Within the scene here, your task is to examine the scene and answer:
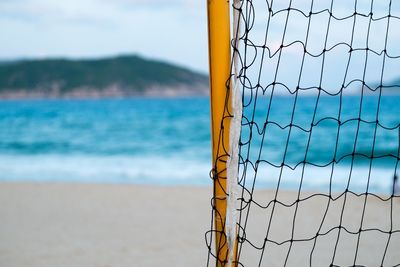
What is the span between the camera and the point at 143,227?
20.0 feet

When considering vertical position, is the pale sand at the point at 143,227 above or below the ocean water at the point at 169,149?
above

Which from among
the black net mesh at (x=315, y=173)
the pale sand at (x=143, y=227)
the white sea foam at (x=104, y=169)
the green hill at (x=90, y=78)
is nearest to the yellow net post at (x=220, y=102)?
the black net mesh at (x=315, y=173)

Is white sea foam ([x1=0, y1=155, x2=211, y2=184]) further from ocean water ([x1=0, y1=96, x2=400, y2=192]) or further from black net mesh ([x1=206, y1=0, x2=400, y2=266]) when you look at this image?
black net mesh ([x1=206, y1=0, x2=400, y2=266])

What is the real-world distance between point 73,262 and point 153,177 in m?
7.30

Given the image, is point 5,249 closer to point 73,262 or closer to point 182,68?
point 73,262

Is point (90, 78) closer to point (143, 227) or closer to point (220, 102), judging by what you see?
point (143, 227)

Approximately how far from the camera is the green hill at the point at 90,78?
53750 mm

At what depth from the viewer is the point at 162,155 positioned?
57.0ft

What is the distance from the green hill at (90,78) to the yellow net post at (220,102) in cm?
5103

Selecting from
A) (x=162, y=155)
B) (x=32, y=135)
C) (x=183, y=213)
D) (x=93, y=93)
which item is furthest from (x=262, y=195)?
(x=93, y=93)

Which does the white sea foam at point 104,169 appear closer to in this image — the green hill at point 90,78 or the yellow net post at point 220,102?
the yellow net post at point 220,102

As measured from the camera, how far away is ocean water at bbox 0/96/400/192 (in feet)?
37.9

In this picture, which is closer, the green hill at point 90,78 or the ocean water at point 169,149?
the ocean water at point 169,149

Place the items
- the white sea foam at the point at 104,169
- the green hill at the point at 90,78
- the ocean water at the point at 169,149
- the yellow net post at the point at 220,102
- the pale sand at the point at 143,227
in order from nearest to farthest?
the yellow net post at the point at 220,102 → the pale sand at the point at 143,227 → the ocean water at the point at 169,149 → the white sea foam at the point at 104,169 → the green hill at the point at 90,78
